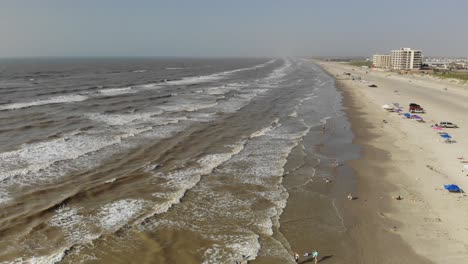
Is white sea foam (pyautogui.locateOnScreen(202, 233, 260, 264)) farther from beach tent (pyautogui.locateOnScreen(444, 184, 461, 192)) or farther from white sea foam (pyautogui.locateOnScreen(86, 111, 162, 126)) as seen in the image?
white sea foam (pyautogui.locateOnScreen(86, 111, 162, 126))

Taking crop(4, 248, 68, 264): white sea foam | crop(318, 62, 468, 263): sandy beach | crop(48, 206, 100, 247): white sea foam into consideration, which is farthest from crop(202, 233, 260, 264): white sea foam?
crop(4, 248, 68, 264): white sea foam

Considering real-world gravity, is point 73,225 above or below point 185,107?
below

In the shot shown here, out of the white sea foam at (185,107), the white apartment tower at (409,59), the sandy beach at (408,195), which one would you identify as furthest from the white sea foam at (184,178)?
the white apartment tower at (409,59)

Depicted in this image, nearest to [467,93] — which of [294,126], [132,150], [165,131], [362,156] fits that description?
[294,126]

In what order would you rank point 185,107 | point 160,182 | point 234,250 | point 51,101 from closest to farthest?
point 234,250 < point 160,182 < point 185,107 < point 51,101

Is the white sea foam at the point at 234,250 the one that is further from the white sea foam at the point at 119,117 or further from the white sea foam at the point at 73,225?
the white sea foam at the point at 119,117

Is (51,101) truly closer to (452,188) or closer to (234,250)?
(234,250)

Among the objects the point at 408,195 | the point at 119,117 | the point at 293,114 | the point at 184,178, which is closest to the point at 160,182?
the point at 184,178

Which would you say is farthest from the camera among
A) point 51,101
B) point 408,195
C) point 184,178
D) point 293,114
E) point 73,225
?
point 51,101
